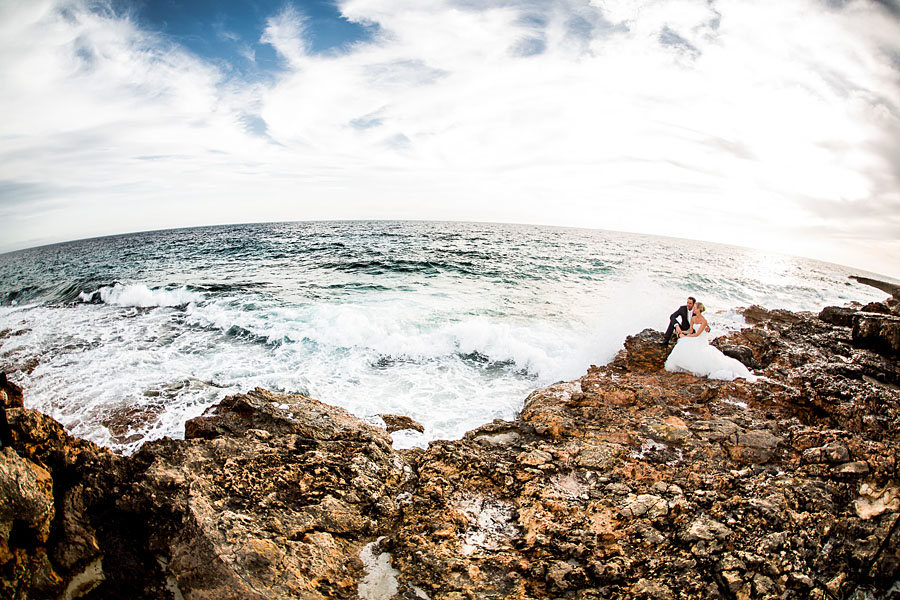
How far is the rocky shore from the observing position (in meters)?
2.56

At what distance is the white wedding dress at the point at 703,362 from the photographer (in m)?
6.71

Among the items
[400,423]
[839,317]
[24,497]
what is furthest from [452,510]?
[839,317]

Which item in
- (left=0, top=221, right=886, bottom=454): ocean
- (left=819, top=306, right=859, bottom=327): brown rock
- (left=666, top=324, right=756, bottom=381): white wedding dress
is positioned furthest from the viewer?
(left=819, top=306, right=859, bottom=327): brown rock

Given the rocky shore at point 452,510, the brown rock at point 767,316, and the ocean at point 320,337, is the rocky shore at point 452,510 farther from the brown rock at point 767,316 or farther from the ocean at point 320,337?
the brown rock at point 767,316

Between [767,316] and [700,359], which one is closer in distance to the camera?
[700,359]

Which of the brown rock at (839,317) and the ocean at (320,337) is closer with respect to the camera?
the ocean at (320,337)

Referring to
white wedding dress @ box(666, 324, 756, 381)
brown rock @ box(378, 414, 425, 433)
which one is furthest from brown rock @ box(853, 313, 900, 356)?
brown rock @ box(378, 414, 425, 433)

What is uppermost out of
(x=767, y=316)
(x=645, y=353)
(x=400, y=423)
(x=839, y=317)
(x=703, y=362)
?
(x=839, y=317)

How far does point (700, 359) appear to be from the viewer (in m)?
7.03

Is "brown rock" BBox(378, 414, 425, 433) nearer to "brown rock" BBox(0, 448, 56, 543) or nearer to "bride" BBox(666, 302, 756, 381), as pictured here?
"brown rock" BBox(0, 448, 56, 543)

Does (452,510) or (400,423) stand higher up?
(452,510)

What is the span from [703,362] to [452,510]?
6500mm

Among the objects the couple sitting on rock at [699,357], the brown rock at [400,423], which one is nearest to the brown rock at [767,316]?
the couple sitting on rock at [699,357]

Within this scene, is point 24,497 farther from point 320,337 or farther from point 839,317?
point 839,317
